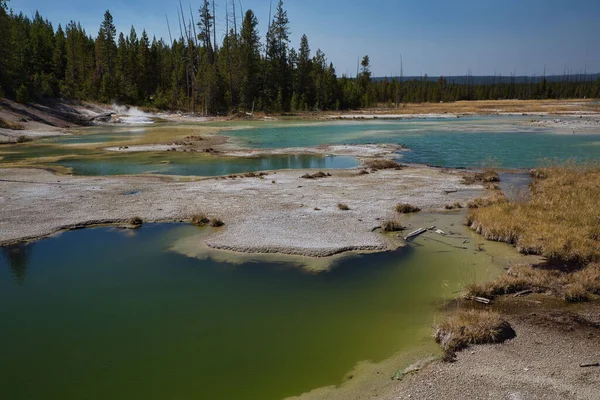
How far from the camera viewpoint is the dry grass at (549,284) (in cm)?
871

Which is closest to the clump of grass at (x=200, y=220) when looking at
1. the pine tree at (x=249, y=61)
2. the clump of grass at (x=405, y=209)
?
the clump of grass at (x=405, y=209)

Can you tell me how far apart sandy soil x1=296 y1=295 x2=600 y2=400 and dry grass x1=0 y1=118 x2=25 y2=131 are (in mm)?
52377

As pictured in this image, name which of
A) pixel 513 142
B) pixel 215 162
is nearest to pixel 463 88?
pixel 513 142

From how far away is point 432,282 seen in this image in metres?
10.1

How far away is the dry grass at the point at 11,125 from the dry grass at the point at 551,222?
4930cm

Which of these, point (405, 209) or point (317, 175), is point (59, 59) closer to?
point (317, 175)

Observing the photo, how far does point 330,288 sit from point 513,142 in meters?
33.7

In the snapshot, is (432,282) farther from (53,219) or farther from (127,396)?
(53,219)

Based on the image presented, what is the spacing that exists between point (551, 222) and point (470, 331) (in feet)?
22.9

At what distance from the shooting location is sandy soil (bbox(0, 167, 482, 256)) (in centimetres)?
1283

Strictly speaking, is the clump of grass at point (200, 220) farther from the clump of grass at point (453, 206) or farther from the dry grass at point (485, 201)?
the dry grass at point (485, 201)

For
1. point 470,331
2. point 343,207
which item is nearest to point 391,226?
point 343,207

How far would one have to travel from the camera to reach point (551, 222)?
12398mm

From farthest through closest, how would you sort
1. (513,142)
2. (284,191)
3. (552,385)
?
(513,142)
(284,191)
(552,385)
